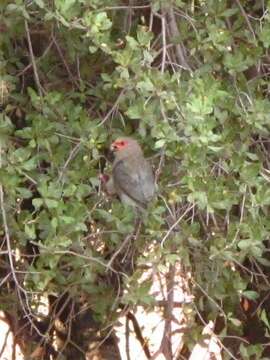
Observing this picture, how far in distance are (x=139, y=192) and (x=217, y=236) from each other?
1.47ft

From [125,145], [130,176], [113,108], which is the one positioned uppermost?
[113,108]

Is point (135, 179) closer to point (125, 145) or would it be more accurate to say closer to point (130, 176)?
point (130, 176)

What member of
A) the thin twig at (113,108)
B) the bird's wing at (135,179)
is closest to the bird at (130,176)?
the bird's wing at (135,179)

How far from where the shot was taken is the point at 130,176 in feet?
14.5

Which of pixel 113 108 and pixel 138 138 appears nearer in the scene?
pixel 113 108

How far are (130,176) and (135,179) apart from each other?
70 millimetres

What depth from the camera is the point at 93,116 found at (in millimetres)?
4422

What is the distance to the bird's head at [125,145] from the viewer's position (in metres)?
4.14

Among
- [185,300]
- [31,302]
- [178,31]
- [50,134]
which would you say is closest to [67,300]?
[31,302]

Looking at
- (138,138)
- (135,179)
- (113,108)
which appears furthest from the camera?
(135,179)

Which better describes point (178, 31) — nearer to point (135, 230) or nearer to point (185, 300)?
point (135, 230)

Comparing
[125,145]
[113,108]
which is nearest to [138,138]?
[125,145]

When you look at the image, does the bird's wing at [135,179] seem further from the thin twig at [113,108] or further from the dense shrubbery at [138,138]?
the thin twig at [113,108]

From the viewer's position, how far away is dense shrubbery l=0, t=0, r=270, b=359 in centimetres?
355
